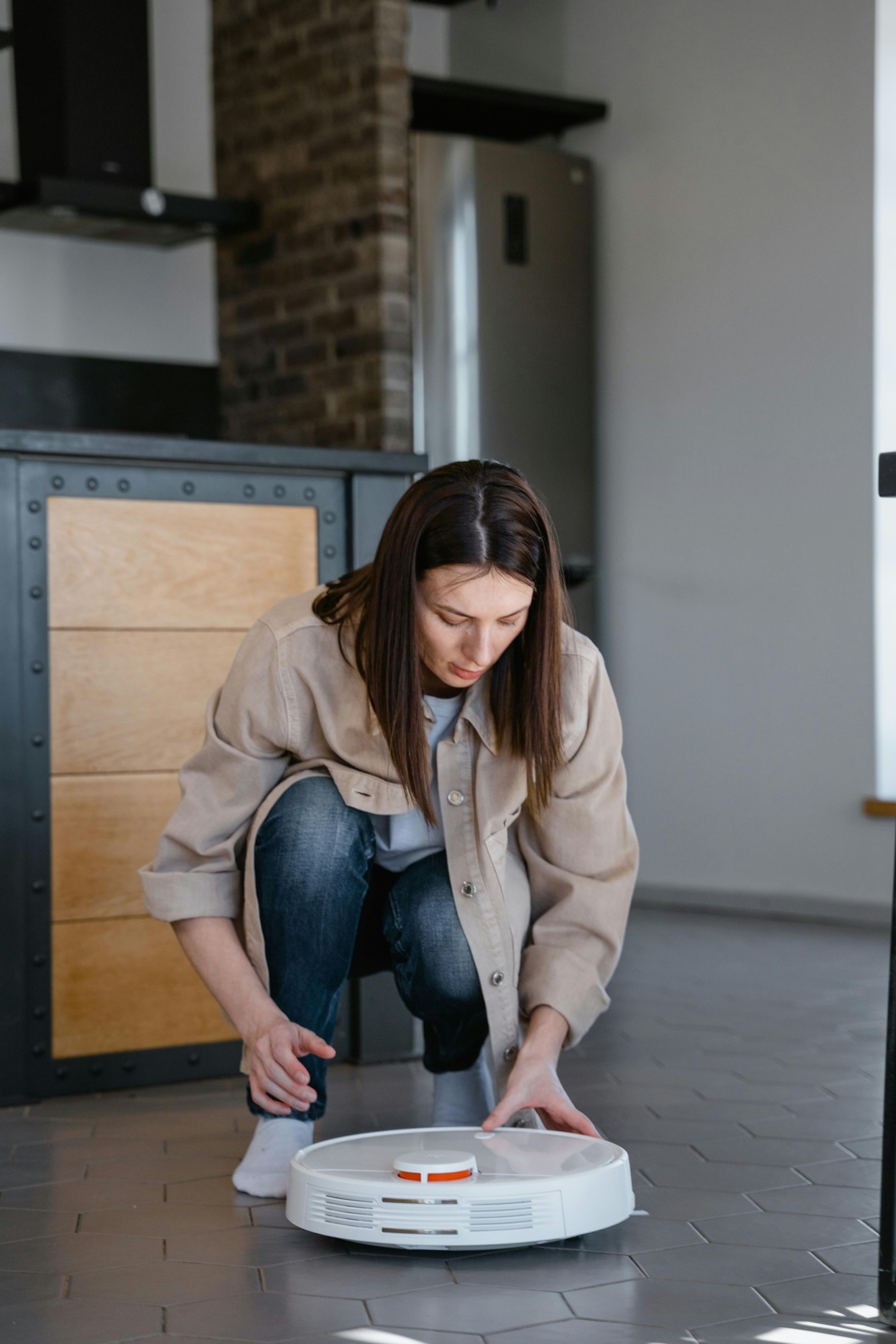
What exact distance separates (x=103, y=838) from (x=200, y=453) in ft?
1.98

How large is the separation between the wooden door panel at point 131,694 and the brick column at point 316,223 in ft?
6.61

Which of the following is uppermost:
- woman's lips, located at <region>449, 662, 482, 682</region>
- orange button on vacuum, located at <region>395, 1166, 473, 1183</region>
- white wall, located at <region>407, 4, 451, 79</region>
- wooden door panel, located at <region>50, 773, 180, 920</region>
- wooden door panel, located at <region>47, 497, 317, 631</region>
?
white wall, located at <region>407, 4, 451, 79</region>

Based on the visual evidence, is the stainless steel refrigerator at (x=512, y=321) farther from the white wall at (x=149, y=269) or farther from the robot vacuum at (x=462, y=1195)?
the robot vacuum at (x=462, y=1195)

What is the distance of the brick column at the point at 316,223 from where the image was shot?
4.57 meters

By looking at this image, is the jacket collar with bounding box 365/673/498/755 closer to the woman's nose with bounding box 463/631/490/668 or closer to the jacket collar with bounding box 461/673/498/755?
the jacket collar with bounding box 461/673/498/755

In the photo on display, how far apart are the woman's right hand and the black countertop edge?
1.03 metres

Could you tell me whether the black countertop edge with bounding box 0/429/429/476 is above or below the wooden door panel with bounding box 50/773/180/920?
above

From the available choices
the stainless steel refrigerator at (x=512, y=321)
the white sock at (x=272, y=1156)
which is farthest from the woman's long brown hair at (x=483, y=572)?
the stainless steel refrigerator at (x=512, y=321)

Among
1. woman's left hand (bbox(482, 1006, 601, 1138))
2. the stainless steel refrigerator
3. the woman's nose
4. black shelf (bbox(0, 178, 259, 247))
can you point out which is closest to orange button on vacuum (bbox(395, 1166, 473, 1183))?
woman's left hand (bbox(482, 1006, 601, 1138))

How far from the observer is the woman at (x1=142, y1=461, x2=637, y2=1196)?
1.92m

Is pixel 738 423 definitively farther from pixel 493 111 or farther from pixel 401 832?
pixel 401 832

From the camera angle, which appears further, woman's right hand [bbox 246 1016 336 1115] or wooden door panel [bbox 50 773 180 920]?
wooden door panel [bbox 50 773 180 920]

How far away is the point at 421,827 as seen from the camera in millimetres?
2021

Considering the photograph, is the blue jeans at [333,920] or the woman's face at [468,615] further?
the blue jeans at [333,920]
